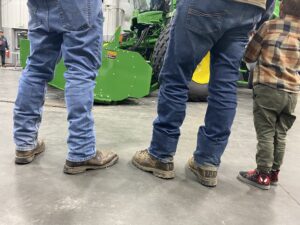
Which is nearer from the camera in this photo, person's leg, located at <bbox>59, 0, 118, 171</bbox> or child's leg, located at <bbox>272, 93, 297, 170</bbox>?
person's leg, located at <bbox>59, 0, 118, 171</bbox>

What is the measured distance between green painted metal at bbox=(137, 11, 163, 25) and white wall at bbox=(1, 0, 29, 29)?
858cm

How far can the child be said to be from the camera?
135cm

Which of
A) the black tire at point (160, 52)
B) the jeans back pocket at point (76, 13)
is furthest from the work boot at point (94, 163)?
the black tire at point (160, 52)

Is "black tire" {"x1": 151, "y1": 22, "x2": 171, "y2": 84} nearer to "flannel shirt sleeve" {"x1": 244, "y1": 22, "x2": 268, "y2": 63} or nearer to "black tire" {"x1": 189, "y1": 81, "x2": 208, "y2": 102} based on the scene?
"black tire" {"x1": 189, "y1": 81, "x2": 208, "y2": 102}

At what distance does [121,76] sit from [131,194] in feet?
6.71

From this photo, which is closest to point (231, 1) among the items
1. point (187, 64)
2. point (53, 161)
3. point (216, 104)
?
point (187, 64)

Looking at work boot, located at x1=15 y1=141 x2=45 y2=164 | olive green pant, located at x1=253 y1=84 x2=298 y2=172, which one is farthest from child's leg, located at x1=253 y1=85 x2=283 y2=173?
work boot, located at x1=15 y1=141 x2=45 y2=164

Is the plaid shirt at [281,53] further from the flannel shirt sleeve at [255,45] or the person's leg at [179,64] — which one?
the person's leg at [179,64]

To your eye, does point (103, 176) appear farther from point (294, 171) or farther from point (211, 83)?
point (294, 171)

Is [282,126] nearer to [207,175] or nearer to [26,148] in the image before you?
[207,175]

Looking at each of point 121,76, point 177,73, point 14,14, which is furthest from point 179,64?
point 14,14

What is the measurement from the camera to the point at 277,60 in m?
1.35

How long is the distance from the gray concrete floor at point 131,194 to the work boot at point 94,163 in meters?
0.03

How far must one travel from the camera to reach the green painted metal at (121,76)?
3.11m
